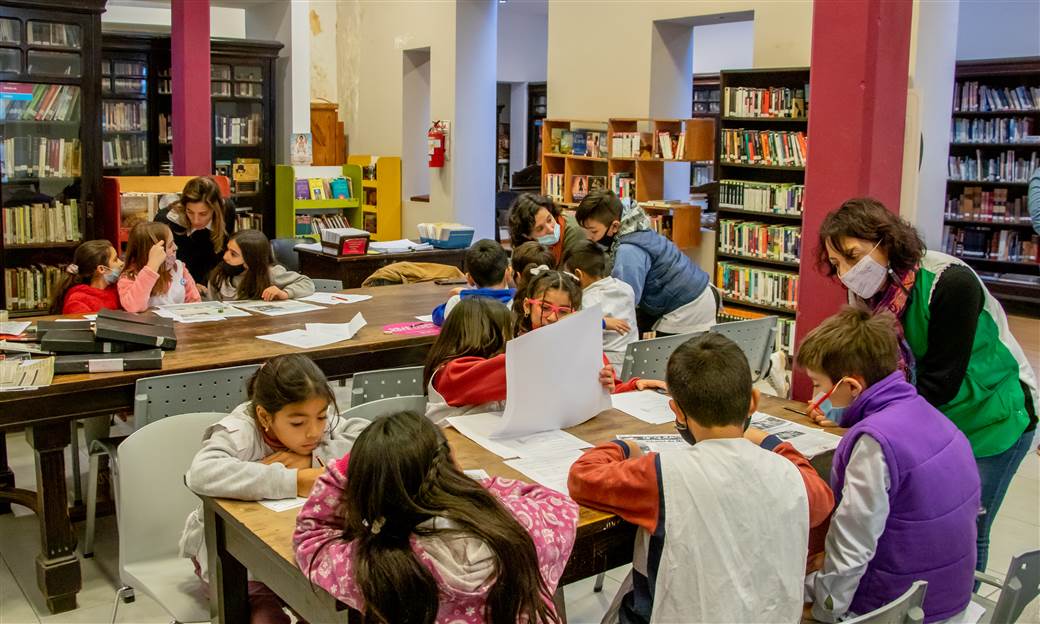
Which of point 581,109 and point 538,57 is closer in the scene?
point 581,109

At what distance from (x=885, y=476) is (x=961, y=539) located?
258 millimetres

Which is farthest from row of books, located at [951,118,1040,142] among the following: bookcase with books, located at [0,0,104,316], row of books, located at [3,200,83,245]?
row of books, located at [3,200,83,245]

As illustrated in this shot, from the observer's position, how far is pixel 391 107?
12.6 metres

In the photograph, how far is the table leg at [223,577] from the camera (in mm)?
2588

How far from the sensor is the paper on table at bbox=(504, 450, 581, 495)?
2.61 meters

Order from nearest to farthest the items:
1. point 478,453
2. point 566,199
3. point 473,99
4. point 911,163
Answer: point 478,453 → point 911,163 → point 566,199 → point 473,99

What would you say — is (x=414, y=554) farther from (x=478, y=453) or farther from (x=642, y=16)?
(x=642, y=16)

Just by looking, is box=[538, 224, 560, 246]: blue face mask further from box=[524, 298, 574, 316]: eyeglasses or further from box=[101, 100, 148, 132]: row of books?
box=[101, 100, 148, 132]: row of books

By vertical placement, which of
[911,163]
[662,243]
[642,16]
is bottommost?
[662,243]

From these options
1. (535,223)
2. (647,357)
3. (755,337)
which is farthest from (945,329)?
(535,223)

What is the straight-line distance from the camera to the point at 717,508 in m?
2.13

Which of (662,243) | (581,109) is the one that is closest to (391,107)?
(581,109)

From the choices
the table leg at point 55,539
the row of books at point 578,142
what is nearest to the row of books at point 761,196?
the row of books at point 578,142

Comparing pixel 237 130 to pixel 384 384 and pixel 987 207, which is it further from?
pixel 987 207
